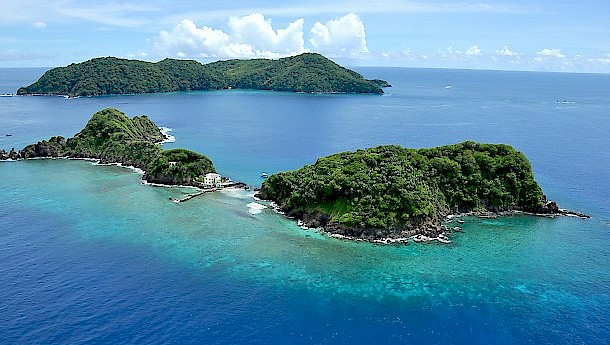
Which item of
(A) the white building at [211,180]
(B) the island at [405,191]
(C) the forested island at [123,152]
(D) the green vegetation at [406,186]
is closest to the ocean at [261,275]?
(B) the island at [405,191]

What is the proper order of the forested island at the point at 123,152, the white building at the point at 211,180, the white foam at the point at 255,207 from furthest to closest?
1. the forested island at the point at 123,152
2. the white building at the point at 211,180
3. the white foam at the point at 255,207

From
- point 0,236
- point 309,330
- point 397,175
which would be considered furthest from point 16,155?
point 309,330

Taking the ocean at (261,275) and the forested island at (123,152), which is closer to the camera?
the ocean at (261,275)

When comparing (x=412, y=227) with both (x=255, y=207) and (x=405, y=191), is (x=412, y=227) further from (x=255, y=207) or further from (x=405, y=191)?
(x=255, y=207)

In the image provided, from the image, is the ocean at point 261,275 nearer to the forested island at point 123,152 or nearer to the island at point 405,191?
the island at point 405,191

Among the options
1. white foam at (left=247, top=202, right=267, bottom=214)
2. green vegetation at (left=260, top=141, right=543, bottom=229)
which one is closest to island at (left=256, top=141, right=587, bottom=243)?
green vegetation at (left=260, top=141, right=543, bottom=229)

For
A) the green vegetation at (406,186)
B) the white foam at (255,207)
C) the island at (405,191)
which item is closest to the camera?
the island at (405,191)
